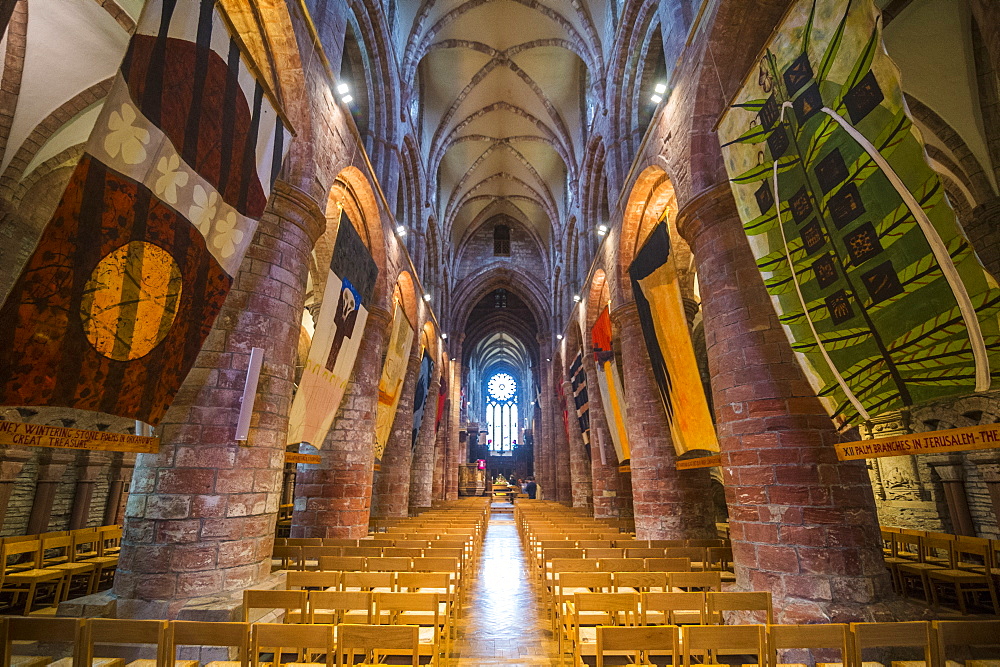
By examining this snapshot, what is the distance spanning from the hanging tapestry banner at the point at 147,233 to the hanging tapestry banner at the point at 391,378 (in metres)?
5.60

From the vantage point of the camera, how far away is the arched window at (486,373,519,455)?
135 feet

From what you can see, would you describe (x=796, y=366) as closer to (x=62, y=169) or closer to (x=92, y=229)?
(x=92, y=229)

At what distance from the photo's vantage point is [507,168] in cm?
2003

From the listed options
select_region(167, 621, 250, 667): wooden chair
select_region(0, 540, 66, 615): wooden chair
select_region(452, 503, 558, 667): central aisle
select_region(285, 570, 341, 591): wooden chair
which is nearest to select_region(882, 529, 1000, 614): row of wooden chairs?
select_region(452, 503, 558, 667): central aisle

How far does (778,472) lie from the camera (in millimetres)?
4207

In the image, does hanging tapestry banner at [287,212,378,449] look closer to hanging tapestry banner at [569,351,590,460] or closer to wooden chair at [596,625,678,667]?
wooden chair at [596,625,678,667]

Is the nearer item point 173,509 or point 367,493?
point 173,509

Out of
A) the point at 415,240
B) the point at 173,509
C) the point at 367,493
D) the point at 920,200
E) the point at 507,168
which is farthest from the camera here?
the point at 507,168

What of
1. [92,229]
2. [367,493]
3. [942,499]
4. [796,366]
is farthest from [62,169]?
[942,499]

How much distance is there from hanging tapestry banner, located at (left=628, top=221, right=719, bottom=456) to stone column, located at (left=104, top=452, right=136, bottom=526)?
36.2ft

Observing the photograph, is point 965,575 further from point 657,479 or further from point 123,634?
point 123,634

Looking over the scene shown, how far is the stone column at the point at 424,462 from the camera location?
15.5 m

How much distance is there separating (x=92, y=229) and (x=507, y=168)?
Answer: 1849 cm

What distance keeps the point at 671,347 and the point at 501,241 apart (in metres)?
18.6
